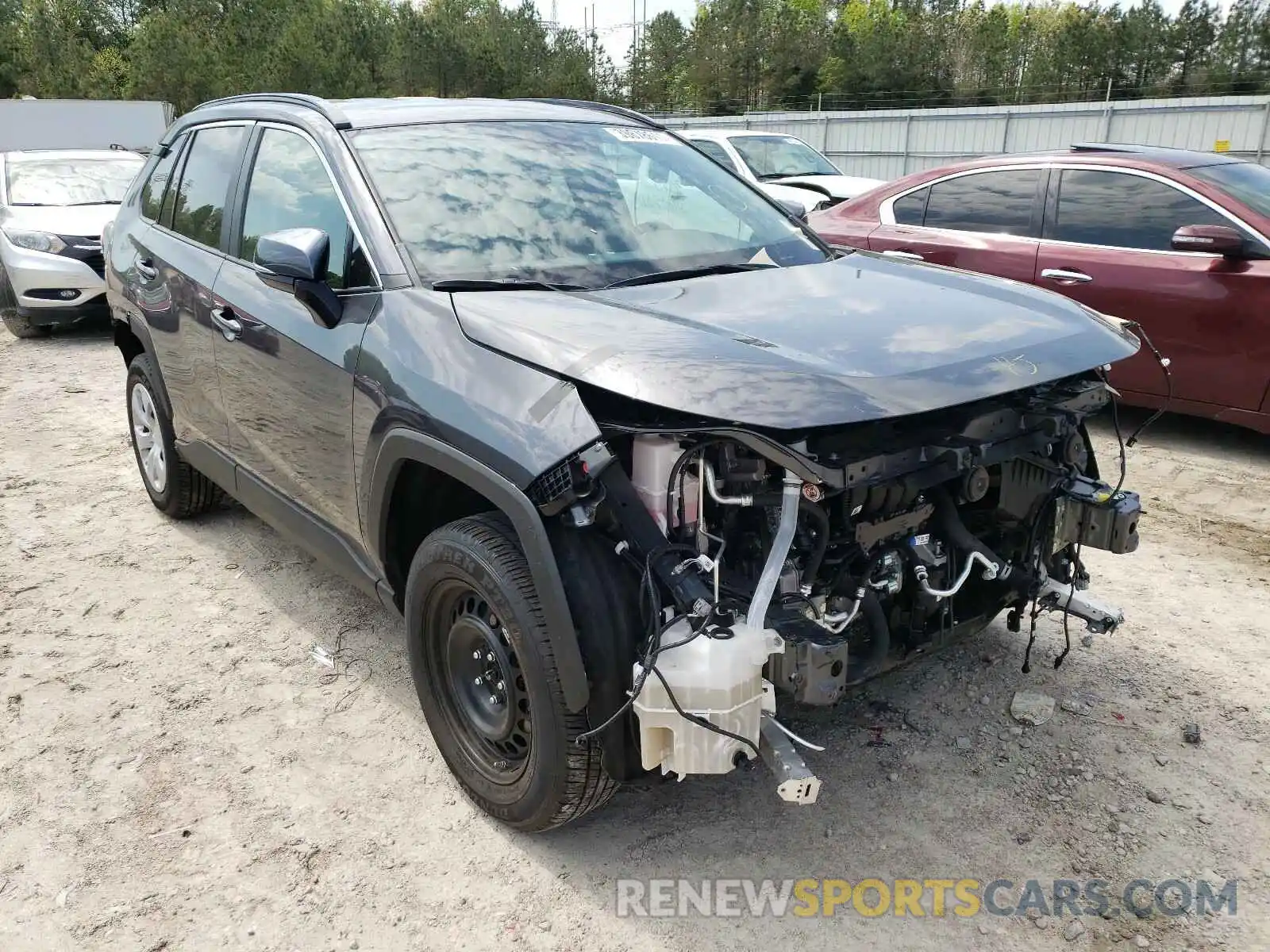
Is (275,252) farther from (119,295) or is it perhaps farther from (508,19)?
(508,19)

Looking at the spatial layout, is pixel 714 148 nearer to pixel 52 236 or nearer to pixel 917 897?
pixel 52 236

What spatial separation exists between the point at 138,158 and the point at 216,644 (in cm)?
938

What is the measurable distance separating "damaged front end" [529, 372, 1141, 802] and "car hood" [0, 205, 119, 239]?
9110 millimetres

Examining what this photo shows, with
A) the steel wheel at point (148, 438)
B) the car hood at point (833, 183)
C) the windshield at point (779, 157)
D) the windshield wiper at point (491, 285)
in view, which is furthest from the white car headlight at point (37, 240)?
the windshield wiper at point (491, 285)

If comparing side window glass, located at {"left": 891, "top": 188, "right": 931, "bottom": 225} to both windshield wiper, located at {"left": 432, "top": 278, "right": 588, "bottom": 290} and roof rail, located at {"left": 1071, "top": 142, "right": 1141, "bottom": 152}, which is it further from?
windshield wiper, located at {"left": 432, "top": 278, "right": 588, "bottom": 290}

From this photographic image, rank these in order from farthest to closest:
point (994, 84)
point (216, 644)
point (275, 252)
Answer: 1. point (994, 84)
2. point (216, 644)
3. point (275, 252)

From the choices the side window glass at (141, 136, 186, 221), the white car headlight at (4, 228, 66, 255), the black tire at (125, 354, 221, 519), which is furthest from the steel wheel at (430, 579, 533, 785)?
the white car headlight at (4, 228, 66, 255)

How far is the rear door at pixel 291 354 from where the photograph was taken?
10.3 ft

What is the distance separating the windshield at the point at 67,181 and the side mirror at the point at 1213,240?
9510 millimetres

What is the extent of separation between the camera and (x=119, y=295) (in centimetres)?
505

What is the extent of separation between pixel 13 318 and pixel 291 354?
878 cm

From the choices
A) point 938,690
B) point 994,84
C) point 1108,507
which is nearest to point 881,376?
point 1108,507

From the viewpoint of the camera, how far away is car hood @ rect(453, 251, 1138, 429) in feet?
7.63

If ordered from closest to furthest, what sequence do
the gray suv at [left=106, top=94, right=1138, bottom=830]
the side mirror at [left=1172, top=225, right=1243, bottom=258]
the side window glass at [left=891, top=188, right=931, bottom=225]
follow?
1. the gray suv at [left=106, top=94, right=1138, bottom=830]
2. the side mirror at [left=1172, top=225, right=1243, bottom=258]
3. the side window glass at [left=891, top=188, right=931, bottom=225]
